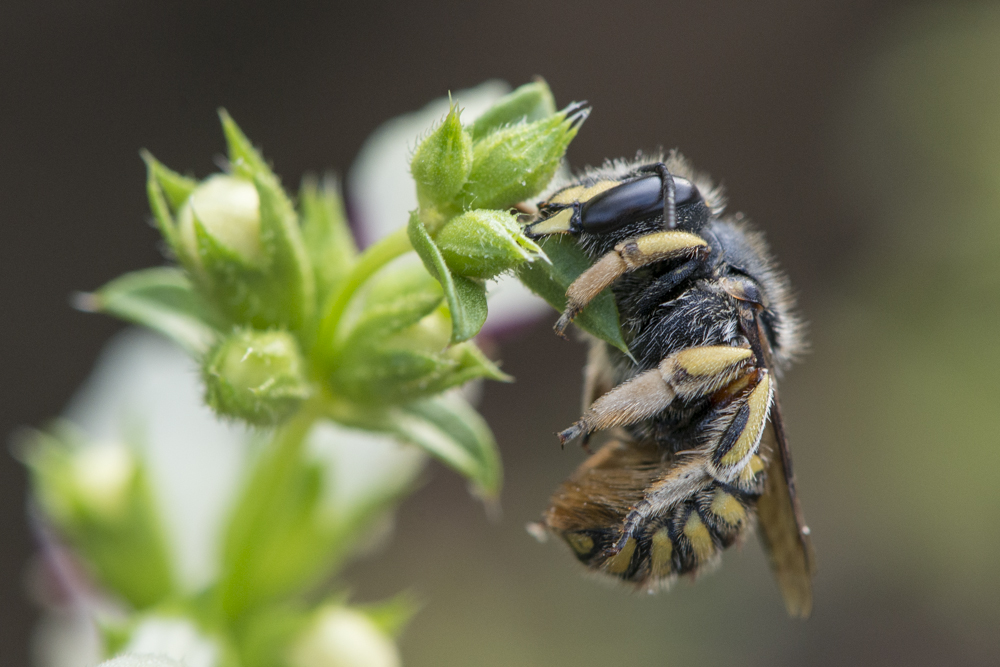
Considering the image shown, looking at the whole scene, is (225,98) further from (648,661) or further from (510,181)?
(510,181)

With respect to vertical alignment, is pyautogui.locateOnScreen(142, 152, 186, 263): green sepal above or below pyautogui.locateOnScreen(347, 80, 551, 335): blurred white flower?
above

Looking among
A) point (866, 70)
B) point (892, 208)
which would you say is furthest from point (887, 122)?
point (866, 70)

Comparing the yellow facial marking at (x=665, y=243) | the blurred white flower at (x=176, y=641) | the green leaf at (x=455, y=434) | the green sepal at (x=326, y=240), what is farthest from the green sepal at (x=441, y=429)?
the blurred white flower at (x=176, y=641)

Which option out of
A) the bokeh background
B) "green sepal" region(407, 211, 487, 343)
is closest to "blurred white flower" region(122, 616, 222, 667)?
"green sepal" region(407, 211, 487, 343)

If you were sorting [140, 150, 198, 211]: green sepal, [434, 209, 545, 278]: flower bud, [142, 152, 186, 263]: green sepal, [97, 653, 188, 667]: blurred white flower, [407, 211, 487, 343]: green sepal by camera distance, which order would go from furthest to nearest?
1. [140, 150, 198, 211]: green sepal
2. [142, 152, 186, 263]: green sepal
3. [97, 653, 188, 667]: blurred white flower
4. [434, 209, 545, 278]: flower bud
5. [407, 211, 487, 343]: green sepal

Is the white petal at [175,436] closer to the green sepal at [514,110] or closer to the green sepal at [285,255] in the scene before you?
the green sepal at [285,255]

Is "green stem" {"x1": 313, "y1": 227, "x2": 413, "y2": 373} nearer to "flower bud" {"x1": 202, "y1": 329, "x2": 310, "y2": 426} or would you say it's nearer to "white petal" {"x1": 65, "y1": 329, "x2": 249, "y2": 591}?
"flower bud" {"x1": 202, "y1": 329, "x2": 310, "y2": 426}
